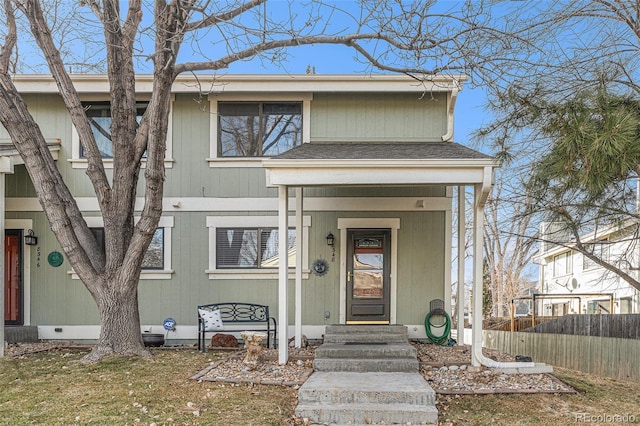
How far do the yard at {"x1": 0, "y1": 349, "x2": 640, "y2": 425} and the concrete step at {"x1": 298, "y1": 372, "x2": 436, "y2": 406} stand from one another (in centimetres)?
21

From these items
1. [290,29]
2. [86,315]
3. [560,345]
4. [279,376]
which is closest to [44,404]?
[279,376]

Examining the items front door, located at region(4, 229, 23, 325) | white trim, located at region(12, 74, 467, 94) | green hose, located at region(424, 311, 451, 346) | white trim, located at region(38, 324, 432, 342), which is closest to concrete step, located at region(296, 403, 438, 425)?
green hose, located at region(424, 311, 451, 346)

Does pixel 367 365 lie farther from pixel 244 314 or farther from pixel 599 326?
pixel 599 326

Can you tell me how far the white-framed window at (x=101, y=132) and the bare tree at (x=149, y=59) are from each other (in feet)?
5.80

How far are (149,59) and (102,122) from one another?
9.78 feet

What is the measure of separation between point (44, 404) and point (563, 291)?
19.8m

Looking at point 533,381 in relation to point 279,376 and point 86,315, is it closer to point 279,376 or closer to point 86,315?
point 279,376

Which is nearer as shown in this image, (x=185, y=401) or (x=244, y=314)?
(x=185, y=401)

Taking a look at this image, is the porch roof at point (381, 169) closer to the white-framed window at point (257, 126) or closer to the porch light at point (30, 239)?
the white-framed window at point (257, 126)

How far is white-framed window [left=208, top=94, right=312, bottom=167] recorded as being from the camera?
8859 millimetres

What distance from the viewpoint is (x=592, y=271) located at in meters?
14.2

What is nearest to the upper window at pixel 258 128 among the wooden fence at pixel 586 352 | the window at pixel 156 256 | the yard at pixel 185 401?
the window at pixel 156 256

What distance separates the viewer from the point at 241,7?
6480mm

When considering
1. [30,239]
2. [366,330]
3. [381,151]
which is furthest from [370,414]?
[30,239]
